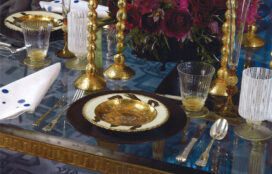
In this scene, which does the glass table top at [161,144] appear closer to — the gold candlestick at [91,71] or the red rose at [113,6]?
the gold candlestick at [91,71]

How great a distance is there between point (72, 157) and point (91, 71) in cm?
35

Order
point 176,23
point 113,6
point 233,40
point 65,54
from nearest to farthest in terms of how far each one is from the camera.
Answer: point 233,40 < point 176,23 < point 113,6 < point 65,54

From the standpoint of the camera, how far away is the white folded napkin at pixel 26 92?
1.21 m

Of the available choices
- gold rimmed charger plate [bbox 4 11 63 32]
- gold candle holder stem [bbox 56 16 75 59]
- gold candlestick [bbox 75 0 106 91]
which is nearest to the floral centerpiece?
gold candlestick [bbox 75 0 106 91]

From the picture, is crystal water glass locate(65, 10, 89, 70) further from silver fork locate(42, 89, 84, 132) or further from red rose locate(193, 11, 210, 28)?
red rose locate(193, 11, 210, 28)

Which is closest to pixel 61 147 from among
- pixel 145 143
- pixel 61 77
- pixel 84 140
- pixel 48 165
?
pixel 84 140

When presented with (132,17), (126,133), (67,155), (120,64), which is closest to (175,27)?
(132,17)

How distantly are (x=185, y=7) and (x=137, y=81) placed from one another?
0.90ft

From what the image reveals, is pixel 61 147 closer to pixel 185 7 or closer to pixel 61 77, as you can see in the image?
pixel 61 77

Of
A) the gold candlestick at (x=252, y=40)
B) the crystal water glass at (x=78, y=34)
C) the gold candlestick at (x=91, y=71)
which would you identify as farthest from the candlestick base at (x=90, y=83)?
the gold candlestick at (x=252, y=40)

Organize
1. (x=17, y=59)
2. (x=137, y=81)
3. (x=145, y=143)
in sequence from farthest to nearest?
(x=17, y=59), (x=137, y=81), (x=145, y=143)

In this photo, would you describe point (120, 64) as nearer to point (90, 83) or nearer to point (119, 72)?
point (119, 72)

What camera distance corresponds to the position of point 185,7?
131cm

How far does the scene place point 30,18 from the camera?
1.83 meters
